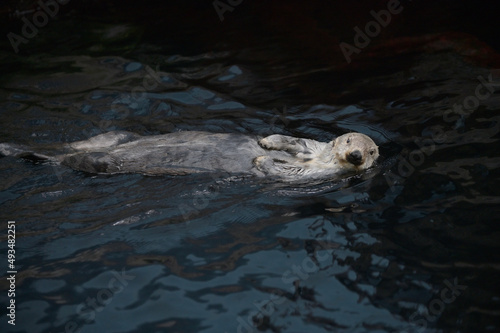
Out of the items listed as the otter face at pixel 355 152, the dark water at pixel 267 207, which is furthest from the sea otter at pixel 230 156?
the dark water at pixel 267 207

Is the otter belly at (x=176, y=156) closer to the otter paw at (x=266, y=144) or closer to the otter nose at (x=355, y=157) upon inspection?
the otter paw at (x=266, y=144)

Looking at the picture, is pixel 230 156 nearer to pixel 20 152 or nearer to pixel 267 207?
pixel 267 207

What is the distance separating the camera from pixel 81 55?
7734 millimetres

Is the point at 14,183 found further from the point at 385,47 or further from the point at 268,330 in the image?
the point at 385,47

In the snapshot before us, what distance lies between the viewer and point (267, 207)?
4.65 meters

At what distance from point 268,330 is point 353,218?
1369mm

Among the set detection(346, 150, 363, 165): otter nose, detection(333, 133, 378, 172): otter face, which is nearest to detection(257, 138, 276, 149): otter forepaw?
detection(333, 133, 378, 172): otter face

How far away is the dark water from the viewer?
11.9 ft

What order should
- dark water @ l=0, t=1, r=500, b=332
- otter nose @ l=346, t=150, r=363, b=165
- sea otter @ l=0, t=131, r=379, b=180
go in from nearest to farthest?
1. dark water @ l=0, t=1, r=500, b=332
2. otter nose @ l=346, t=150, r=363, b=165
3. sea otter @ l=0, t=131, r=379, b=180

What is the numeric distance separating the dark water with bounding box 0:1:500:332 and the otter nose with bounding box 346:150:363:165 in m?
0.24

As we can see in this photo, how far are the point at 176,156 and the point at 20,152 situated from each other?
5.26 ft

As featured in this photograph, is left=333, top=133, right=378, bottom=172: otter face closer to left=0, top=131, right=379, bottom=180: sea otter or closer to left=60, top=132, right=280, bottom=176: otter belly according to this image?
left=0, top=131, right=379, bottom=180: sea otter

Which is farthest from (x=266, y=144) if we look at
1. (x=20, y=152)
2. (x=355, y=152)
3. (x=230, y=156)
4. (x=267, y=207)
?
(x=20, y=152)

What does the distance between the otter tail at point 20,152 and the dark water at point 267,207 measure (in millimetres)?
90
